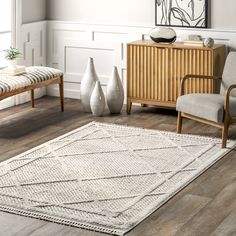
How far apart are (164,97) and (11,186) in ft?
8.59

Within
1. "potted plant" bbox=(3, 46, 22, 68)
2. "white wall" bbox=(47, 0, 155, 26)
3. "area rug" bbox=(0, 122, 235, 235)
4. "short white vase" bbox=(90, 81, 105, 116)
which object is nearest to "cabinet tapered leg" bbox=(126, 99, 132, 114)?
"short white vase" bbox=(90, 81, 105, 116)

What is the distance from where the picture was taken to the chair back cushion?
244 inches

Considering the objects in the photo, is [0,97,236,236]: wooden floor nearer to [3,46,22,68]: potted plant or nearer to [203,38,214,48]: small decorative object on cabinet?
[3,46,22,68]: potted plant

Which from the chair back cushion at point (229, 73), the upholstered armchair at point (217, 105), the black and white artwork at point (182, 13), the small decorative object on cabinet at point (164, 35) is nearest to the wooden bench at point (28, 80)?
the small decorative object on cabinet at point (164, 35)

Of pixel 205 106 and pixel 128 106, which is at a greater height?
pixel 205 106

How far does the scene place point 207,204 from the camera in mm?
4355

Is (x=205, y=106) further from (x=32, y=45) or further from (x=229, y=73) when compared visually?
(x=32, y=45)

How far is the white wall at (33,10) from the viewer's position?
741 cm

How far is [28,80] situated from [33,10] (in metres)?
1.43

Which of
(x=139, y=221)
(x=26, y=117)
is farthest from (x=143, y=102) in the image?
(x=139, y=221)

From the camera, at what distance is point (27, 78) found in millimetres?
6445

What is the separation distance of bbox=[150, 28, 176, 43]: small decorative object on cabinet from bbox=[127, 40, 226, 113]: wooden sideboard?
7 centimetres

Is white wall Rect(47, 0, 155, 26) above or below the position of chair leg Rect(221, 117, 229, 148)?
above

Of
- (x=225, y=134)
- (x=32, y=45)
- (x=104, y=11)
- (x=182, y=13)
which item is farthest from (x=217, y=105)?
(x=32, y=45)
